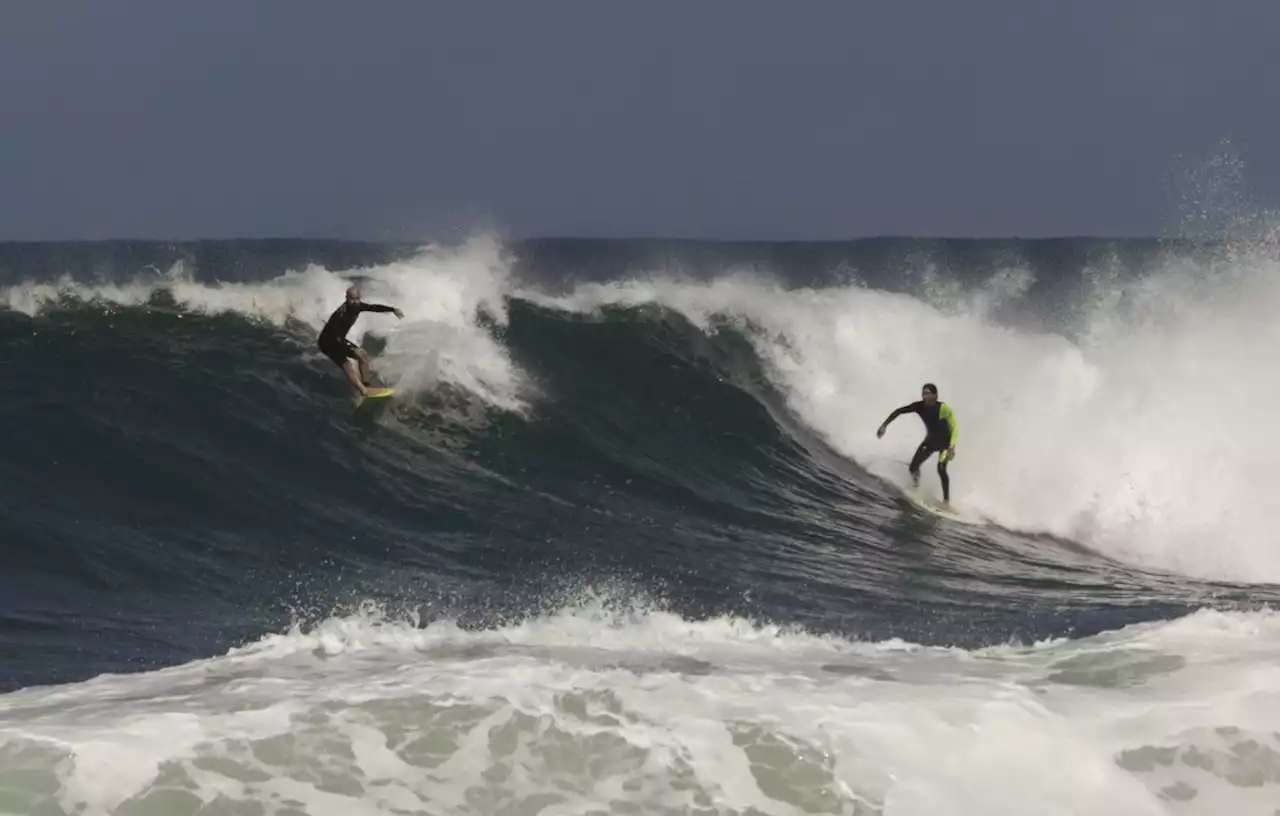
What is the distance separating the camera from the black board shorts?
14289mm

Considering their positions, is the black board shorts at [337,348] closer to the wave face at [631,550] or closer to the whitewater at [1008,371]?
the wave face at [631,550]

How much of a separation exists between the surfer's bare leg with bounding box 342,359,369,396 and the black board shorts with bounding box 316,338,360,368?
4cm

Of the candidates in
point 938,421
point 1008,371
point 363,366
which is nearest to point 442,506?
point 363,366

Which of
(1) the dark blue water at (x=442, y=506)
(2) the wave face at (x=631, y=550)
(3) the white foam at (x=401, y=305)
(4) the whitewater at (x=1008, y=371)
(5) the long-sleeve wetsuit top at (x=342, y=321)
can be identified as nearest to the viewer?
(2) the wave face at (x=631, y=550)

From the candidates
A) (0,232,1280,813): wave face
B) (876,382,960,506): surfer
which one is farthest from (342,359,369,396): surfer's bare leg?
(876,382,960,506): surfer

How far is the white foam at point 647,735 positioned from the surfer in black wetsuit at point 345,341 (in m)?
7.75

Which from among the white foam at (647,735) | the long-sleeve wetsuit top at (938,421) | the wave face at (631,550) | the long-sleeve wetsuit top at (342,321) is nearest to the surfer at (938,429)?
the long-sleeve wetsuit top at (938,421)

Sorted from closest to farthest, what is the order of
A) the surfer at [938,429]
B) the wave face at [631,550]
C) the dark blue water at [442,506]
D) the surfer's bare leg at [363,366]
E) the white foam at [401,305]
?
1. the wave face at [631,550]
2. the dark blue water at [442,506]
3. the surfer's bare leg at [363,366]
4. the surfer at [938,429]
5. the white foam at [401,305]

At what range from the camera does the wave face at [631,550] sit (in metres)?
5.47

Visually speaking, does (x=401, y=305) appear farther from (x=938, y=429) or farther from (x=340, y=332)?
(x=938, y=429)

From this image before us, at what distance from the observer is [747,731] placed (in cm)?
570

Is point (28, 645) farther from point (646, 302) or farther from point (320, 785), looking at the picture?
point (646, 302)

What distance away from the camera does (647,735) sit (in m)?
5.59

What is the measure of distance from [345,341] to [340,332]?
5.1 inches
